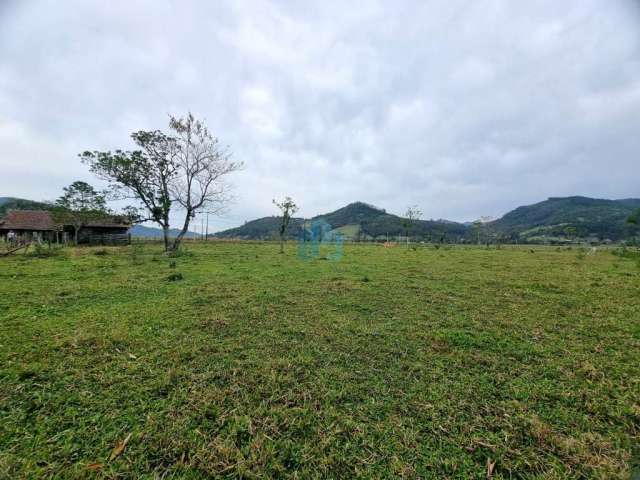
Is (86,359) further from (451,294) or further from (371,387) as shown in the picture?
(451,294)

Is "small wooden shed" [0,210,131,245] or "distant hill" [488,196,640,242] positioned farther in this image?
"distant hill" [488,196,640,242]

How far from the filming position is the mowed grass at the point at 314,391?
1737 mm

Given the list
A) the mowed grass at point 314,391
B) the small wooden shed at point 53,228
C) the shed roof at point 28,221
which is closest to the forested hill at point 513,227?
the small wooden shed at point 53,228

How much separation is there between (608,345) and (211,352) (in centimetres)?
571

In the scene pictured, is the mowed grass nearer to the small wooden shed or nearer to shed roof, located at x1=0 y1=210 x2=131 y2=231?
the small wooden shed

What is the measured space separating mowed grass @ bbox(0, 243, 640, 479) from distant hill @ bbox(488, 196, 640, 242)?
6060 cm

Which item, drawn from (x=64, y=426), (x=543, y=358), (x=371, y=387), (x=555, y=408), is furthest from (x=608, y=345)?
(x=64, y=426)

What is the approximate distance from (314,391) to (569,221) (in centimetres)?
12542

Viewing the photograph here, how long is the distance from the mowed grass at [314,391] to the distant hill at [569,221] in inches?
2386

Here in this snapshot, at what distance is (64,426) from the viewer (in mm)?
1978

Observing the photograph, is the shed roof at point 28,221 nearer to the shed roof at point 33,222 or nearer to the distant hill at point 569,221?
the shed roof at point 33,222

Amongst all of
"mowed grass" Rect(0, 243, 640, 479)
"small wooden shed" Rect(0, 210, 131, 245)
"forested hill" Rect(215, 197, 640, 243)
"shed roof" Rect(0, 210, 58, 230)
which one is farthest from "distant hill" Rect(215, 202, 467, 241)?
"mowed grass" Rect(0, 243, 640, 479)

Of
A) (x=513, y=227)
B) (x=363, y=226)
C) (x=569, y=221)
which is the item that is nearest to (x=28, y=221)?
(x=363, y=226)

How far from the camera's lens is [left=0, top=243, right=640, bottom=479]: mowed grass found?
174cm
